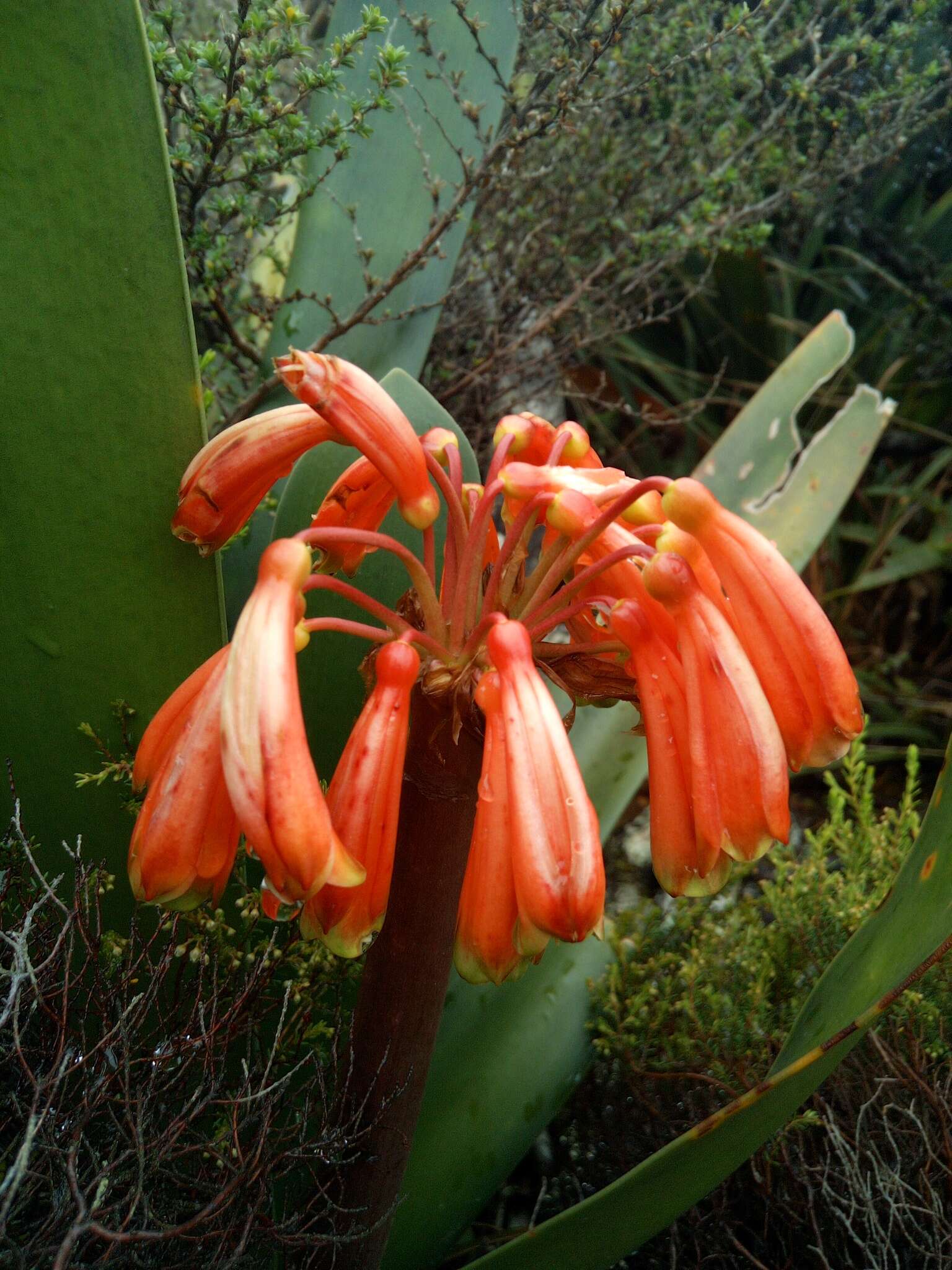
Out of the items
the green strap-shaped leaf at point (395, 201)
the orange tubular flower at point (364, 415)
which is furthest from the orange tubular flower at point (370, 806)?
the green strap-shaped leaf at point (395, 201)

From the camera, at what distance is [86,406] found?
1.89ft

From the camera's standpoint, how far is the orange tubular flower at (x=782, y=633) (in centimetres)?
51

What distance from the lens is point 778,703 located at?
51 centimetres

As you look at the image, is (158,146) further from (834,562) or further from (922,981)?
(834,562)

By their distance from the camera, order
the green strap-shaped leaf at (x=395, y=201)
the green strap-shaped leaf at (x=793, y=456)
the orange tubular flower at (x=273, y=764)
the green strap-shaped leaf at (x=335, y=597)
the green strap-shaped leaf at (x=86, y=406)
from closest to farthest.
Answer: the orange tubular flower at (x=273, y=764)
the green strap-shaped leaf at (x=86, y=406)
the green strap-shaped leaf at (x=335, y=597)
the green strap-shaped leaf at (x=395, y=201)
the green strap-shaped leaf at (x=793, y=456)

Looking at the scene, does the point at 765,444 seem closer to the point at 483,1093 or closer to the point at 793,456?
the point at 793,456

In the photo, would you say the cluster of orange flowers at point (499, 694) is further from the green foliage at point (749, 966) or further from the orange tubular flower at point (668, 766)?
the green foliage at point (749, 966)

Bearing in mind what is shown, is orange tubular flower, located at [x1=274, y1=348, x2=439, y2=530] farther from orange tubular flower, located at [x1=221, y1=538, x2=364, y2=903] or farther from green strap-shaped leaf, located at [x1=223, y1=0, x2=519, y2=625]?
green strap-shaped leaf, located at [x1=223, y1=0, x2=519, y2=625]

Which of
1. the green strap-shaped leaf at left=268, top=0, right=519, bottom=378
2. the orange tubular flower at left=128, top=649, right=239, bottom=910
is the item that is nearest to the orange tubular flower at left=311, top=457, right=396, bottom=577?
the orange tubular flower at left=128, top=649, right=239, bottom=910

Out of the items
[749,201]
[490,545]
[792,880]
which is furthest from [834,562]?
[490,545]

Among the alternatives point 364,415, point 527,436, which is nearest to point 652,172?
point 527,436

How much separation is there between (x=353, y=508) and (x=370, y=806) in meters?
0.22

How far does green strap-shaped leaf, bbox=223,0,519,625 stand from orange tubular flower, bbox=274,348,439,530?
35cm

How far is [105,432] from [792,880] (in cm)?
79
